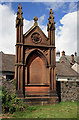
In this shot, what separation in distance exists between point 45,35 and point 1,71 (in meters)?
13.2

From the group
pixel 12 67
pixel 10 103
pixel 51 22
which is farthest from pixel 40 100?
pixel 12 67

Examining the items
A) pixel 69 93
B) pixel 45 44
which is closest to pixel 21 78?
pixel 45 44

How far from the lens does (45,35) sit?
53.9 ft

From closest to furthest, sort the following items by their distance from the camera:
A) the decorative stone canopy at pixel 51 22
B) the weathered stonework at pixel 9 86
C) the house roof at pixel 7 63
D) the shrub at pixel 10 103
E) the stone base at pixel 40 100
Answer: the shrub at pixel 10 103 → the stone base at pixel 40 100 → the weathered stonework at pixel 9 86 → the decorative stone canopy at pixel 51 22 → the house roof at pixel 7 63

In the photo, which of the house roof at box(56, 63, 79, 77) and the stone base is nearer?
the stone base

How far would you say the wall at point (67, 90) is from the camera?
56.8 ft

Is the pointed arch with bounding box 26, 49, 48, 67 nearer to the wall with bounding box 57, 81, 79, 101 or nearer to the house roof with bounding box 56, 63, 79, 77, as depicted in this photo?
the wall with bounding box 57, 81, 79, 101

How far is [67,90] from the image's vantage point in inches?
698

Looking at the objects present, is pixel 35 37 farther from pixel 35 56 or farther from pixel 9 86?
pixel 9 86

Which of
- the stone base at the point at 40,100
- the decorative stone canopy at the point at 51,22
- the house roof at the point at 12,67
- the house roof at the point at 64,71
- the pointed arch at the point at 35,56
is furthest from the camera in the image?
the house roof at the point at 64,71

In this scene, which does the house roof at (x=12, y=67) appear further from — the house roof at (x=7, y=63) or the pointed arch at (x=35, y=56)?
the pointed arch at (x=35, y=56)

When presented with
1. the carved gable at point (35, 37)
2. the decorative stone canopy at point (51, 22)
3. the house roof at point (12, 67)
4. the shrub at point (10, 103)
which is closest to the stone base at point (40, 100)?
the shrub at point (10, 103)

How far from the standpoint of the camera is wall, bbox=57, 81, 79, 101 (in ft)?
56.8

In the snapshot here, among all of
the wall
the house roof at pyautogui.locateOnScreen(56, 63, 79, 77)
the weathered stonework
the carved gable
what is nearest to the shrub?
the weathered stonework
